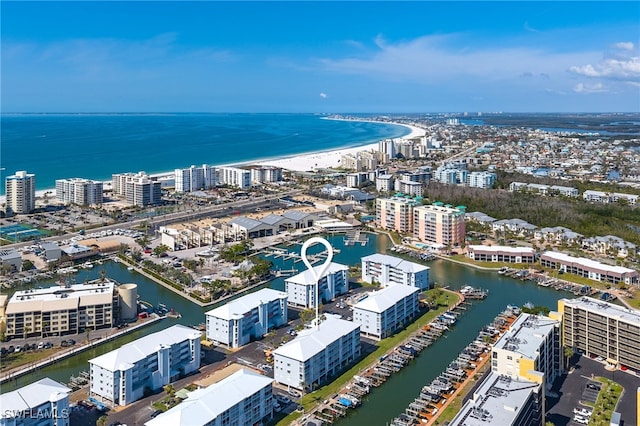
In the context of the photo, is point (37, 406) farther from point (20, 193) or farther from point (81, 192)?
point (81, 192)

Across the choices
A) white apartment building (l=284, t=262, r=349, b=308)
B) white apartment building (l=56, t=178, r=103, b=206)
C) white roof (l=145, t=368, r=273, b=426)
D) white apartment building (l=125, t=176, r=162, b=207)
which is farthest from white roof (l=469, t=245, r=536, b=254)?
white apartment building (l=56, t=178, r=103, b=206)

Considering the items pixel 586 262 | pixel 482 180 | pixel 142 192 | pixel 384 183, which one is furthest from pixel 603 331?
pixel 482 180

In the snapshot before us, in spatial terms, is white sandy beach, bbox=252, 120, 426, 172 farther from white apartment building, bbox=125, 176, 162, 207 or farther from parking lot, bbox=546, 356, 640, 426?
parking lot, bbox=546, 356, 640, 426

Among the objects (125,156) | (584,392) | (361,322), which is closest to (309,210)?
(361,322)

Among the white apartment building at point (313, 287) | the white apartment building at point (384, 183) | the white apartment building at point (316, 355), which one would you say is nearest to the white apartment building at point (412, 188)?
the white apartment building at point (384, 183)

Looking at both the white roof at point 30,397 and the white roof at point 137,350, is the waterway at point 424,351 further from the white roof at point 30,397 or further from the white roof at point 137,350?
the white roof at point 30,397

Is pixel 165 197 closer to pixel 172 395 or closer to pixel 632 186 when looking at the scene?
pixel 172 395
